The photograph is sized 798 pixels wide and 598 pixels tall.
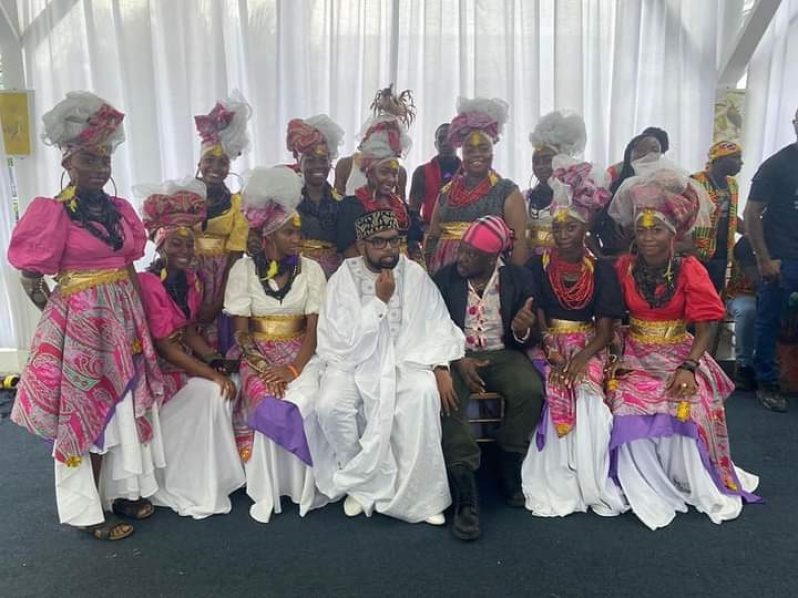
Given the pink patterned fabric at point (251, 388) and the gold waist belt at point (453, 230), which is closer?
the pink patterned fabric at point (251, 388)

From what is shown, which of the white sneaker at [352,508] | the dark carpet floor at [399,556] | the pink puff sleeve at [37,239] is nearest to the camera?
the dark carpet floor at [399,556]

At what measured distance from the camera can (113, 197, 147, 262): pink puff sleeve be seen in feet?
8.96

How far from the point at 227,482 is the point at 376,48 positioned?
3.19m

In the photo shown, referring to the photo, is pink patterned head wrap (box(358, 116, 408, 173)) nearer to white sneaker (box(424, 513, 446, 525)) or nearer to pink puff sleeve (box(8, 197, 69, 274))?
pink puff sleeve (box(8, 197, 69, 274))

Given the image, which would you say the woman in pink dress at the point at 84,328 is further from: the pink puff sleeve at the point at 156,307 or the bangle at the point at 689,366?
the bangle at the point at 689,366

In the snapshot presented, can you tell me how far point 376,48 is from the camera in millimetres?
4574

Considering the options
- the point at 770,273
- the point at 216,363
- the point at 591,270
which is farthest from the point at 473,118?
the point at 770,273

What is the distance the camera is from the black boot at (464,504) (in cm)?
263

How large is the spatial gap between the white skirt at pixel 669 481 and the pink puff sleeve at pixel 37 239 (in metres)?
2.57

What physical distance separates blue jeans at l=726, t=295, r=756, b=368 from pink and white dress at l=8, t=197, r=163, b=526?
3.97 metres

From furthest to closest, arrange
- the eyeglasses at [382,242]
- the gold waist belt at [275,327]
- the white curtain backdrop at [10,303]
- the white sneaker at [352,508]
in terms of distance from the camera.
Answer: the white curtain backdrop at [10,303]
the gold waist belt at [275,327]
the eyeglasses at [382,242]
the white sneaker at [352,508]

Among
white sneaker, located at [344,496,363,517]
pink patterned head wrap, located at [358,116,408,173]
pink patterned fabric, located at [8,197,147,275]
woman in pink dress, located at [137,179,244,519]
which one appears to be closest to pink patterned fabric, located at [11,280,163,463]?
pink patterned fabric, located at [8,197,147,275]

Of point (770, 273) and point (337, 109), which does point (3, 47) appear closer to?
point (337, 109)

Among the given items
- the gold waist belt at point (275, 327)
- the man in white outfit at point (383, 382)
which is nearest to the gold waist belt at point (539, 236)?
the man in white outfit at point (383, 382)
